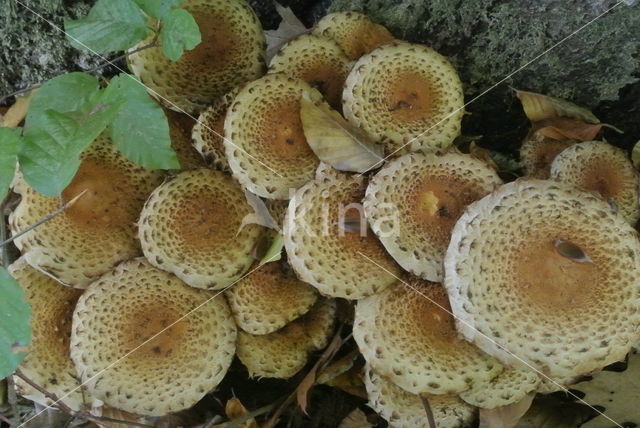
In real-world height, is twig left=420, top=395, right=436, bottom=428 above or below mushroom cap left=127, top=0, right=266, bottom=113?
below

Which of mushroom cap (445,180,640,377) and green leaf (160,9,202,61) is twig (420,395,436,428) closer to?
mushroom cap (445,180,640,377)

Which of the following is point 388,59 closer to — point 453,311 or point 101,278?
point 453,311

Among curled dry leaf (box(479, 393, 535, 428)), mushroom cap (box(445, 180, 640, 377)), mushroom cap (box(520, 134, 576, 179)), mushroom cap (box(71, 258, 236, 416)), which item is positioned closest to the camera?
mushroom cap (box(445, 180, 640, 377))

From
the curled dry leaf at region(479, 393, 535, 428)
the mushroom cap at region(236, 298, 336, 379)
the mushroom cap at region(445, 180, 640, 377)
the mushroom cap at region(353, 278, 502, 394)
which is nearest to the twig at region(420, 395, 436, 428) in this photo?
the mushroom cap at region(353, 278, 502, 394)

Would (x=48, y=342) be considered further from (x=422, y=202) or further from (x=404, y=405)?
(x=422, y=202)

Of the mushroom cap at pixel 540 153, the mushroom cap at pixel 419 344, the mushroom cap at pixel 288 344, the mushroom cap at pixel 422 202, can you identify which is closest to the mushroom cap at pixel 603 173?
the mushroom cap at pixel 540 153

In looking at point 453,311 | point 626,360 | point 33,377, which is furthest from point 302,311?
point 626,360
